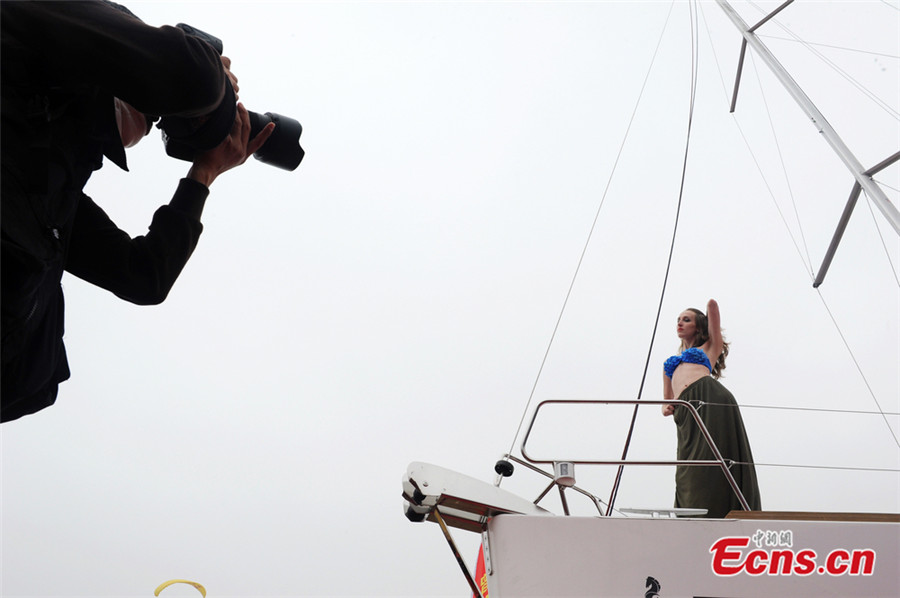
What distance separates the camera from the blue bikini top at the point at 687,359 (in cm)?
377

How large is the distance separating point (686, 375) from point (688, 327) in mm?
404

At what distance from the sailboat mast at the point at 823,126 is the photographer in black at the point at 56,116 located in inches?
168

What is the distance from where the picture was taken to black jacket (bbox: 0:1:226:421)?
2.45 ft

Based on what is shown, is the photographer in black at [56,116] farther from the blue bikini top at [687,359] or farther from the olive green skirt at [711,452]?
the blue bikini top at [687,359]

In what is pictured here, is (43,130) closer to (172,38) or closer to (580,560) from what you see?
(172,38)

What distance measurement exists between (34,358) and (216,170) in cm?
41

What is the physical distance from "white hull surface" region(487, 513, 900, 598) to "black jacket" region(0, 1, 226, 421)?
156cm

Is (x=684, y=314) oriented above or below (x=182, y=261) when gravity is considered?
above

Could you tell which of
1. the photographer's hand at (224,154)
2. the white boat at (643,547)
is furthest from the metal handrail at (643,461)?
the photographer's hand at (224,154)

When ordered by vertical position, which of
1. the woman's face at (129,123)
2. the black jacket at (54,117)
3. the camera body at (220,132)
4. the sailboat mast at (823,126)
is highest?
the sailboat mast at (823,126)

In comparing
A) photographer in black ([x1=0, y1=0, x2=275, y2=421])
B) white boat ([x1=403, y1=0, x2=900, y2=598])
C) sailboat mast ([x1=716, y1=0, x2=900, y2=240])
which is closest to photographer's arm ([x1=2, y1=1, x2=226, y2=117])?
photographer in black ([x1=0, y1=0, x2=275, y2=421])

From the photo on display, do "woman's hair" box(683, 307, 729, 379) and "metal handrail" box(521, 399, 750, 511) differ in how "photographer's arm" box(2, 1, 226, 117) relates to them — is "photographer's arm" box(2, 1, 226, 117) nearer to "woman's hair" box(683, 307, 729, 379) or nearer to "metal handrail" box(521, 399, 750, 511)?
"metal handrail" box(521, 399, 750, 511)

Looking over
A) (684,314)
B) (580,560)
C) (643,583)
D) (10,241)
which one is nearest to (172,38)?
(10,241)

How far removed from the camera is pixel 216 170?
112 centimetres
